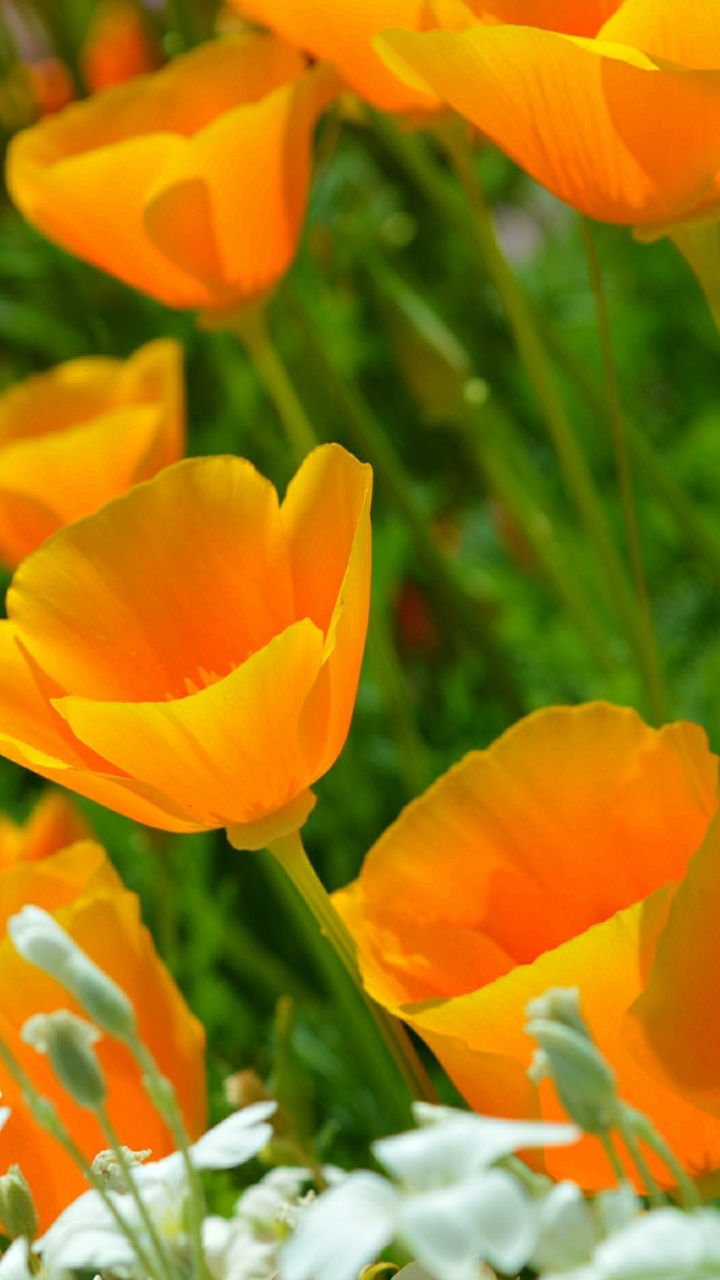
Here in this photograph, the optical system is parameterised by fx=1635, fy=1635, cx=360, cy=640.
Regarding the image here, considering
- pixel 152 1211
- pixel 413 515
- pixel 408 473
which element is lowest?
pixel 408 473

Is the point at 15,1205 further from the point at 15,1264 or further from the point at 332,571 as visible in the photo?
the point at 332,571

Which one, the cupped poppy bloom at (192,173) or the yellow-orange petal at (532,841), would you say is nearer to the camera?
the yellow-orange petal at (532,841)

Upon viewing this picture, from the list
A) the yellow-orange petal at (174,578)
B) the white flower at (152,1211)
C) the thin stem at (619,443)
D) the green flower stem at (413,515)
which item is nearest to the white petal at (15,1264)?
the white flower at (152,1211)

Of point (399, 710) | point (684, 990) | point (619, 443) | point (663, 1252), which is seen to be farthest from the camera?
point (399, 710)

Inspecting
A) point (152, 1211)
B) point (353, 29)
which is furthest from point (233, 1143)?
point (353, 29)

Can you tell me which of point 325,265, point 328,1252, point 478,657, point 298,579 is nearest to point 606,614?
point 478,657

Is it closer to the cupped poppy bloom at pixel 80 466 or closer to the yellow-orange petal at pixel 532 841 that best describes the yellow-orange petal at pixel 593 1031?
the yellow-orange petal at pixel 532 841
